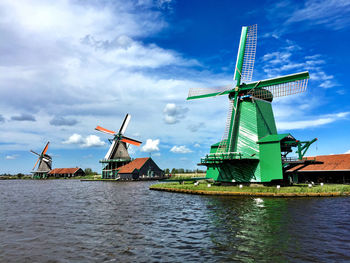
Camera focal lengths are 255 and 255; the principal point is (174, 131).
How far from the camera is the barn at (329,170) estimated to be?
36.2m

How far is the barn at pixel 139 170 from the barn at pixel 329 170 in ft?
137

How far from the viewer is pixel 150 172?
242 feet

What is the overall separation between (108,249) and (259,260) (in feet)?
19.2

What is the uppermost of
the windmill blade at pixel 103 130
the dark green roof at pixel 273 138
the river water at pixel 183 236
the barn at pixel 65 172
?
the windmill blade at pixel 103 130

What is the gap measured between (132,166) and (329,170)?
48.9m

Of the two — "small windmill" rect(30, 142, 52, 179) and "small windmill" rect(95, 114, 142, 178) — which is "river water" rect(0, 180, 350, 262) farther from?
"small windmill" rect(30, 142, 52, 179)

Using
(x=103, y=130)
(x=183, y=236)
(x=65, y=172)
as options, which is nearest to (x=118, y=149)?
(x=103, y=130)

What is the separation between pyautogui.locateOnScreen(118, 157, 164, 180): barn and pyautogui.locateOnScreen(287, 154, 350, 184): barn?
4170 centimetres

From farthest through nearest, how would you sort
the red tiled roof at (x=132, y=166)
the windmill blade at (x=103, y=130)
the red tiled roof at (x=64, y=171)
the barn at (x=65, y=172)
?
the red tiled roof at (x=64, y=171) → the barn at (x=65, y=172) → the windmill blade at (x=103, y=130) → the red tiled roof at (x=132, y=166)

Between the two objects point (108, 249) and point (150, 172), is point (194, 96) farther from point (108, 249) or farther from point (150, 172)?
point (150, 172)

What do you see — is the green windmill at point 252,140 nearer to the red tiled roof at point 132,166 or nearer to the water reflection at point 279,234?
the water reflection at point 279,234

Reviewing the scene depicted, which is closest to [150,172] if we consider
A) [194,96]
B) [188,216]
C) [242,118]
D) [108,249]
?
[194,96]

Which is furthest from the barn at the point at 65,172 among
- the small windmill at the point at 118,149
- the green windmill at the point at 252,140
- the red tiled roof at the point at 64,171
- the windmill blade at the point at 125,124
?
the green windmill at the point at 252,140

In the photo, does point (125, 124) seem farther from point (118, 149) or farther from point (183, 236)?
point (183, 236)
